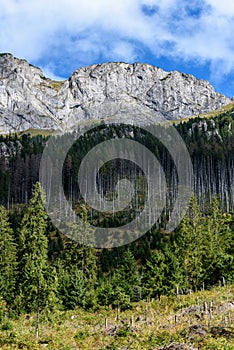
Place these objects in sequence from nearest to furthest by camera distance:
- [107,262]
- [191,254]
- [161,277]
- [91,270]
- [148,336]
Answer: [148,336]
[161,277]
[191,254]
[91,270]
[107,262]

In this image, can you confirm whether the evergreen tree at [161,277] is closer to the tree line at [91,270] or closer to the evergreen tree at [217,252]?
the tree line at [91,270]

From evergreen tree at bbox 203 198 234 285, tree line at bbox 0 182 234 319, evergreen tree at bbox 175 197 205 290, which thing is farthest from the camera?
evergreen tree at bbox 175 197 205 290

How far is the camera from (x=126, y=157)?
12925 cm

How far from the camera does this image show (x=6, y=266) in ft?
156

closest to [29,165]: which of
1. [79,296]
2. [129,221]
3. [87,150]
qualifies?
[87,150]

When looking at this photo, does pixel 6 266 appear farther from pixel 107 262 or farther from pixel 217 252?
pixel 217 252

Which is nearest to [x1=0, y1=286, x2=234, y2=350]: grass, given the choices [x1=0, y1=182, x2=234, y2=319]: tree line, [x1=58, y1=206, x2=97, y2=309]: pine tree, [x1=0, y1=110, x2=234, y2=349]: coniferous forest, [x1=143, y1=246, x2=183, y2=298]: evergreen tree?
[x1=0, y1=110, x2=234, y2=349]: coniferous forest

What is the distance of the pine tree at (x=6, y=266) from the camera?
1667 inches

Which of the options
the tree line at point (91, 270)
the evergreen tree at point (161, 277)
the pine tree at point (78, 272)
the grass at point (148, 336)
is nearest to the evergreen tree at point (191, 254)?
the tree line at point (91, 270)

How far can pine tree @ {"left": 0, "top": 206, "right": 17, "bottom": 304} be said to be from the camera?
139 feet

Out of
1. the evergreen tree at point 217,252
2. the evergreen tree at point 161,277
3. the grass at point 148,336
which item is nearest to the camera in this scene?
the grass at point 148,336

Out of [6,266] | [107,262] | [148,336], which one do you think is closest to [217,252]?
[107,262]

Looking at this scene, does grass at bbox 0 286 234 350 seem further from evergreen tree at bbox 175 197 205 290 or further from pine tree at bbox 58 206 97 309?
evergreen tree at bbox 175 197 205 290

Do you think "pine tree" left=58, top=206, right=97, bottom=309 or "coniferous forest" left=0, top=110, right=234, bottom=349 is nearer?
"coniferous forest" left=0, top=110, right=234, bottom=349
